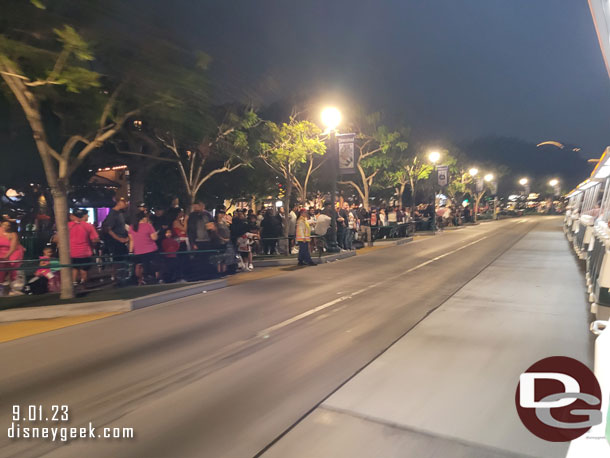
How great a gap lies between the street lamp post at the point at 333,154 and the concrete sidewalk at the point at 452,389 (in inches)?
310

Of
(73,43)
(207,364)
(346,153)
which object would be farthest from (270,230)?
(207,364)

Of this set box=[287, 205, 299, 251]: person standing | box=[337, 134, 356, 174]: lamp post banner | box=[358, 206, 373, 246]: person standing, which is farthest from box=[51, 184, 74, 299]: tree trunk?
box=[358, 206, 373, 246]: person standing

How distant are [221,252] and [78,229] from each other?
3822 mm

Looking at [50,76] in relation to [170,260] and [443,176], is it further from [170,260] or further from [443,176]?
[443,176]

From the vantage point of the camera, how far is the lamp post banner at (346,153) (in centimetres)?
1736

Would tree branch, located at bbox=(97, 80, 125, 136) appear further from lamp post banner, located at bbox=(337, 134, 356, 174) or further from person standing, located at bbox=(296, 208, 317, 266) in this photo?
lamp post banner, located at bbox=(337, 134, 356, 174)

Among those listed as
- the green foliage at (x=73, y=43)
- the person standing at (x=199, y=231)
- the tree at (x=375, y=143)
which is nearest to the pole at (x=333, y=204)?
the person standing at (x=199, y=231)

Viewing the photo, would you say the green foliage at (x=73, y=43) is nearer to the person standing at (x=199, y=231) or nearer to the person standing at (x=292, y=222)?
the person standing at (x=199, y=231)

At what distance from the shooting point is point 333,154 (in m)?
16.6

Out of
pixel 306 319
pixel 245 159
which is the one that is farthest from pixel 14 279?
pixel 245 159

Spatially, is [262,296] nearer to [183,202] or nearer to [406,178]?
[183,202]

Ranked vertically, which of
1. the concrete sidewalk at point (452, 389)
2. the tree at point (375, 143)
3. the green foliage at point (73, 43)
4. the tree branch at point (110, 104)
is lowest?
the concrete sidewalk at point (452, 389)

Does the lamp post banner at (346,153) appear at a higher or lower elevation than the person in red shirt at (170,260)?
higher
